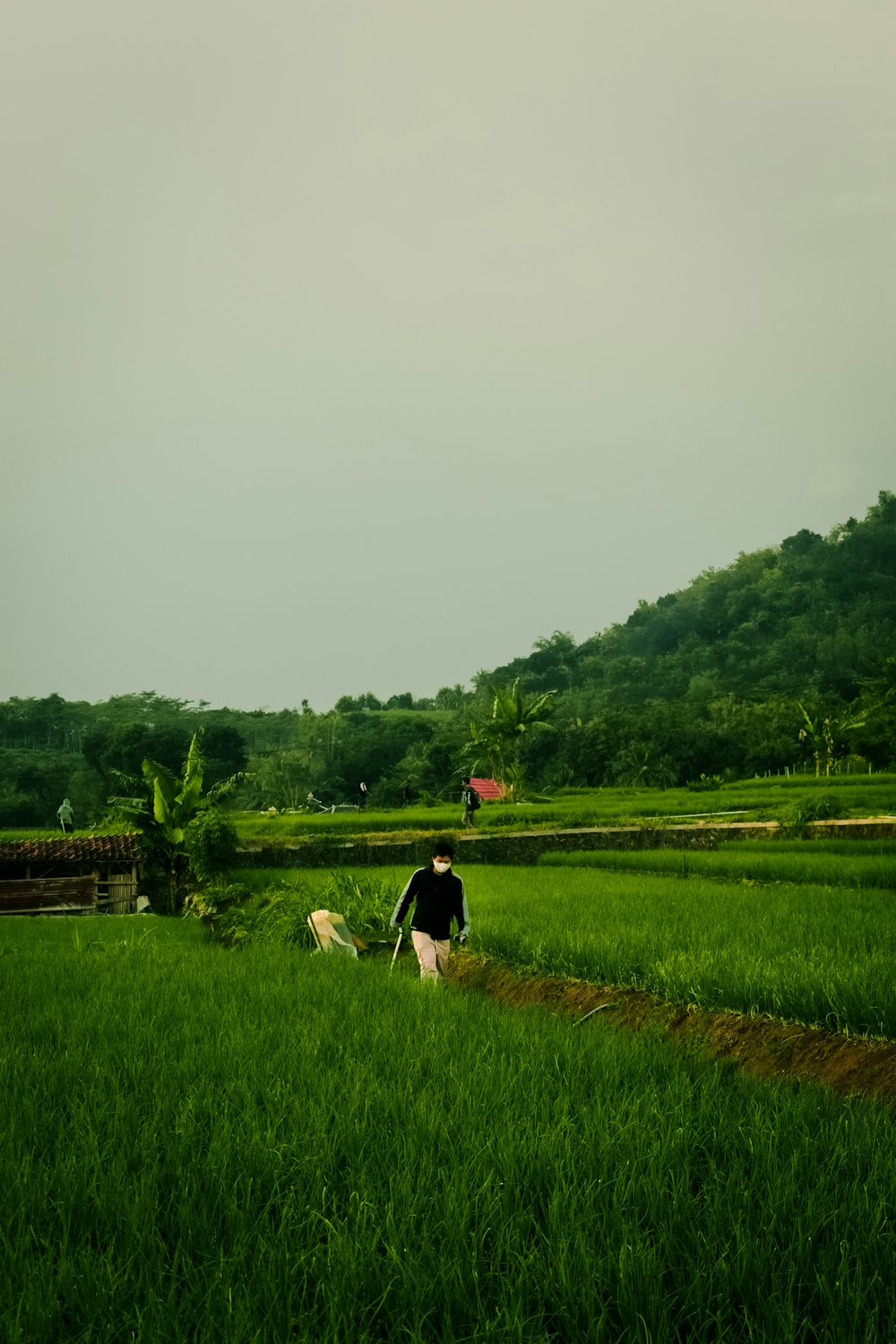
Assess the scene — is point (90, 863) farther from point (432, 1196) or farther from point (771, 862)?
point (432, 1196)

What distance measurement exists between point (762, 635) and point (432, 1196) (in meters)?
54.0

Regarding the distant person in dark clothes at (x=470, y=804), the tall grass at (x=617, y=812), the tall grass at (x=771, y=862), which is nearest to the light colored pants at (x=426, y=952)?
the tall grass at (x=771, y=862)

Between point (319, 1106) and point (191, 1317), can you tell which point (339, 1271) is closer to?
point (191, 1317)

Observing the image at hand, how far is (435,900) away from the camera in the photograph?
7027 millimetres

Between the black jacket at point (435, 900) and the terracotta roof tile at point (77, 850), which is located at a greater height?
the black jacket at point (435, 900)

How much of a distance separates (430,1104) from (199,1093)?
794 millimetres

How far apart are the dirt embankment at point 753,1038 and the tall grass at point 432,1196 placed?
0.66m

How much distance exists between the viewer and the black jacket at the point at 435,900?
7.02 meters

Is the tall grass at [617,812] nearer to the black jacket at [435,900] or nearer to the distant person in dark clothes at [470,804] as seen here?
the distant person in dark clothes at [470,804]

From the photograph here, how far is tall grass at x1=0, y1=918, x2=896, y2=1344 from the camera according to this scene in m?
2.07

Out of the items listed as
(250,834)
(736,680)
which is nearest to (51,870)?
(250,834)

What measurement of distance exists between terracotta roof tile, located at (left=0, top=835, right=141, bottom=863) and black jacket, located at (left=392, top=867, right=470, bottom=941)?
11560mm

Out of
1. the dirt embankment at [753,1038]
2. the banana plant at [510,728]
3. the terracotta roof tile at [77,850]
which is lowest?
the dirt embankment at [753,1038]

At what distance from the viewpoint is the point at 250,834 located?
20734mm
